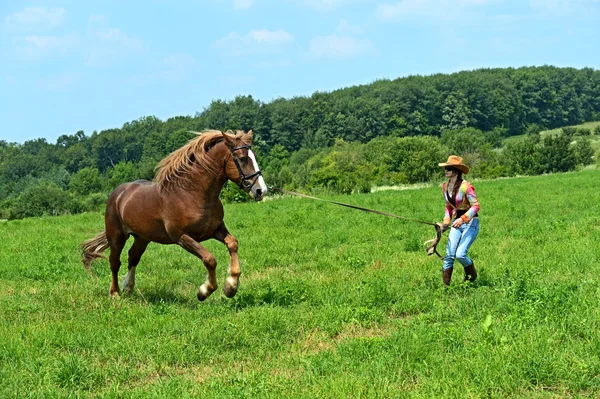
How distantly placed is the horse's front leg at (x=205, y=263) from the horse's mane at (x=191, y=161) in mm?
807

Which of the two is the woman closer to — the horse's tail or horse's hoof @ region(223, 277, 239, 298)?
horse's hoof @ region(223, 277, 239, 298)

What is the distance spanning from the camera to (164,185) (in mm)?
7910

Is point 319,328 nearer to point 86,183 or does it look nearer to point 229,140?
point 229,140

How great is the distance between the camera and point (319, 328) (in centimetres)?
639

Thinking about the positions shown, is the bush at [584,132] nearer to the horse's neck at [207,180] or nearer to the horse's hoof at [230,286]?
the horse's neck at [207,180]

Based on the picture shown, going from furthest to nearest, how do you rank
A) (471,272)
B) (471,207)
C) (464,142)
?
(464,142) < (471,272) < (471,207)

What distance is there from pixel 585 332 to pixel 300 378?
9.22 feet

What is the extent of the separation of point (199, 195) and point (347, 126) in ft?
392

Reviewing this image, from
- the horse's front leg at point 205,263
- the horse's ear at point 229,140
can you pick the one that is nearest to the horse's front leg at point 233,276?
the horse's front leg at point 205,263

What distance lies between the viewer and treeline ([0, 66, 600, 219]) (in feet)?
350

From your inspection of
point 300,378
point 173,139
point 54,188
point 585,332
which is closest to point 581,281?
point 585,332

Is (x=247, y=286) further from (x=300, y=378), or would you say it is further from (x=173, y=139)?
(x=173, y=139)

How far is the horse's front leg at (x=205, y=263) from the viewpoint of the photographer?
7355 mm

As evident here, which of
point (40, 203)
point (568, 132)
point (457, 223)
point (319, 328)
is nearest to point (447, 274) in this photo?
point (457, 223)
